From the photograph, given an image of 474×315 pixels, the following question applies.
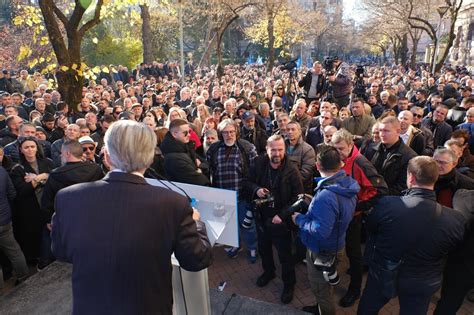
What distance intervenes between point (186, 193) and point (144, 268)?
2.47ft

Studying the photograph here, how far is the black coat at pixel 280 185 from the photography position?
361 cm

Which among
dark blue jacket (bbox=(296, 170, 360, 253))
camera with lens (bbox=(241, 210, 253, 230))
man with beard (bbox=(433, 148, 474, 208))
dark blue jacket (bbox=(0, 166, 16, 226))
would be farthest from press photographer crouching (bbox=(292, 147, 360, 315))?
dark blue jacket (bbox=(0, 166, 16, 226))

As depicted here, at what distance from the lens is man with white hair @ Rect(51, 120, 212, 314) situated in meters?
1.66

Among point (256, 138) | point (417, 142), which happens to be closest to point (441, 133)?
point (417, 142)

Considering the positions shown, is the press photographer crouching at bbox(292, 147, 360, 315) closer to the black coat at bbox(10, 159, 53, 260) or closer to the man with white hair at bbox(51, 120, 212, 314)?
the man with white hair at bbox(51, 120, 212, 314)

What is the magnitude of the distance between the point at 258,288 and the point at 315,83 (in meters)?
6.56

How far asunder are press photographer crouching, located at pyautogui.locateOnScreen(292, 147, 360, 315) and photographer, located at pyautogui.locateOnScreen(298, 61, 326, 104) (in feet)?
22.1

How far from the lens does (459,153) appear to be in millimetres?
4074

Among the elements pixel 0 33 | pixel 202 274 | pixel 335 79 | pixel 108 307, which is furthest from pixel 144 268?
pixel 0 33

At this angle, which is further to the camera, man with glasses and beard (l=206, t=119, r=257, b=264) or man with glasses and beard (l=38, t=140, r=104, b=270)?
man with glasses and beard (l=206, t=119, r=257, b=264)

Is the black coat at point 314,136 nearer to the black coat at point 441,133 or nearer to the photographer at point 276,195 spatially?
the black coat at point 441,133

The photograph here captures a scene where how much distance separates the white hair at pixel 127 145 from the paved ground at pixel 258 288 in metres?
2.53

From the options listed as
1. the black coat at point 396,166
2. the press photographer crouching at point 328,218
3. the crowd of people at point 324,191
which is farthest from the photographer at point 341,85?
the press photographer crouching at point 328,218

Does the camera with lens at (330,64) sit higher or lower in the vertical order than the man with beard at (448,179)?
higher
